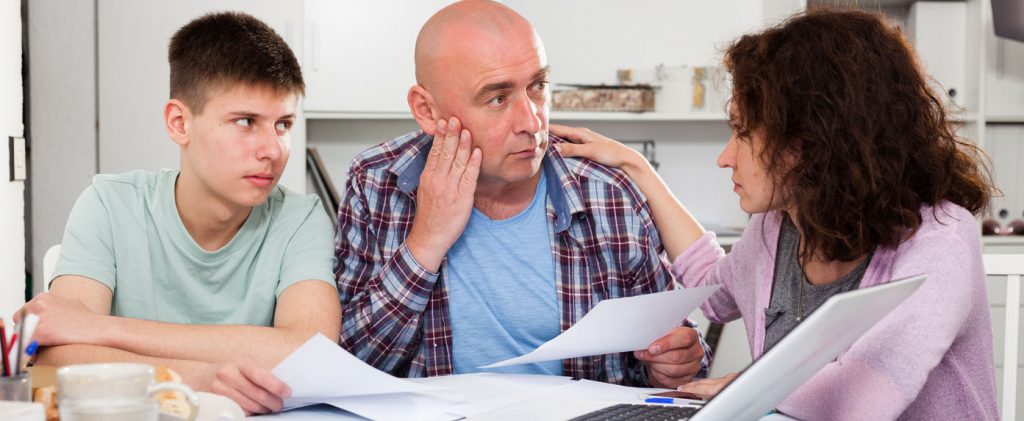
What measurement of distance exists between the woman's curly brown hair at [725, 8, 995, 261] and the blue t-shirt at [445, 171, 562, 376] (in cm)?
54

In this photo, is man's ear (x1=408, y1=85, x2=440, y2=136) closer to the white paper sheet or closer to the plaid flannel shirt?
the plaid flannel shirt

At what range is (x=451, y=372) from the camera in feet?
5.01

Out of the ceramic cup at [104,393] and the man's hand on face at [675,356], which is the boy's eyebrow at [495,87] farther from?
the ceramic cup at [104,393]

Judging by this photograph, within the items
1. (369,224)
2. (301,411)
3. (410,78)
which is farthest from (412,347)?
(410,78)

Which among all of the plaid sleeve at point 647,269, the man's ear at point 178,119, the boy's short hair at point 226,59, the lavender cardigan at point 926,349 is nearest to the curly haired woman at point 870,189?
the lavender cardigan at point 926,349

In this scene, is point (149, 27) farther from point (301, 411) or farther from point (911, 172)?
point (911, 172)

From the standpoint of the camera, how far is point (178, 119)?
156cm

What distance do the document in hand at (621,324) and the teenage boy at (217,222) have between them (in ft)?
1.34

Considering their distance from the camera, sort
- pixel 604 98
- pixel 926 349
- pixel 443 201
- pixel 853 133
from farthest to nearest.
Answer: pixel 604 98 → pixel 443 201 → pixel 853 133 → pixel 926 349

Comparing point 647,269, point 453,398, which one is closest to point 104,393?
point 453,398

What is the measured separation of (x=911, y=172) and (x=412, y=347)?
81cm

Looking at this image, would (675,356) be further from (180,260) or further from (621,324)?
(180,260)

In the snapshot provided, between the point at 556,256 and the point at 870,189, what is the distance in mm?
614

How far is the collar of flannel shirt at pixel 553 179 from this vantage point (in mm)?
1561
